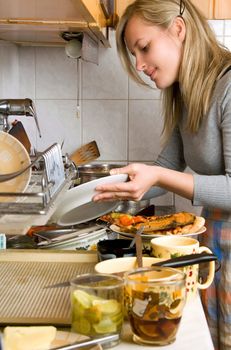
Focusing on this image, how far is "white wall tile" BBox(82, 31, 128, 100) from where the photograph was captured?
240cm

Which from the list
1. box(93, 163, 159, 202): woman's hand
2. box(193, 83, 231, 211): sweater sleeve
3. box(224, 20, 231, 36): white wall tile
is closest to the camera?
box(93, 163, 159, 202): woman's hand

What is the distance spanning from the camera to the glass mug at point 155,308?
0.77 metres

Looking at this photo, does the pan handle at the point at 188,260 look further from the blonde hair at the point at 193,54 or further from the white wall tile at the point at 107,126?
the white wall tile at the point at 107,126

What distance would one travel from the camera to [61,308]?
918 millimetres

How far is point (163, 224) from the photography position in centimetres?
134

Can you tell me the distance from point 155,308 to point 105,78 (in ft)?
5.76

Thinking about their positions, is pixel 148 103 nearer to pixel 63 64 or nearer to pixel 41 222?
pixel 63 64

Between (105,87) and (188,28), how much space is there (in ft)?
3.00

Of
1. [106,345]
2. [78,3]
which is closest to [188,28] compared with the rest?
[78,3]

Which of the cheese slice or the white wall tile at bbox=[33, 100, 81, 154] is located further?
the white wall tile at bbox=[33, 100, 81, 154]

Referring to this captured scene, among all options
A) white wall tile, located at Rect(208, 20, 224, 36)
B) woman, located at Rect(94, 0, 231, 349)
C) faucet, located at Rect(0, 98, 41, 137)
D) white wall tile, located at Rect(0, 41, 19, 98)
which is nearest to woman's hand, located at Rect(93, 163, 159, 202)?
woman, located at Rect(94, 0, 231, 349)

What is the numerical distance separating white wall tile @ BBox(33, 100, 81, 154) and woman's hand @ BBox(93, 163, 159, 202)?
1.16 metres

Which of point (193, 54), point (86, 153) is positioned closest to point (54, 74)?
point (86, 153)

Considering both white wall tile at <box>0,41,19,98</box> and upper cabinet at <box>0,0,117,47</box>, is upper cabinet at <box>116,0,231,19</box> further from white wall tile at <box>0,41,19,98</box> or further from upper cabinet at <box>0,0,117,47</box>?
upper cabinet at <box>0,0,117,47</box>
